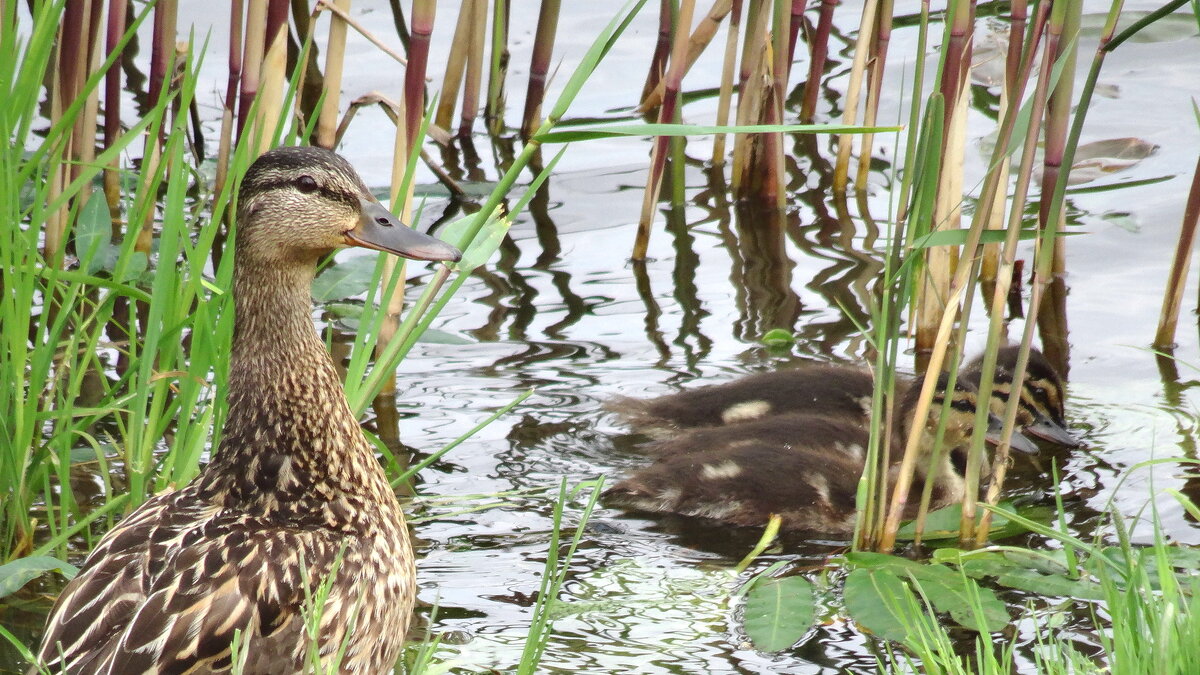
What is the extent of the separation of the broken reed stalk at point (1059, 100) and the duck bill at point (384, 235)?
1.09 metres

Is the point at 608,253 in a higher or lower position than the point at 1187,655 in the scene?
higher

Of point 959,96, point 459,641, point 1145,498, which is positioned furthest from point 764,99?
point 459,641

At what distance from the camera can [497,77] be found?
5340 mm

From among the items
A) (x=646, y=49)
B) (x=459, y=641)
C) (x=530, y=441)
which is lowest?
(x=459, y=641)

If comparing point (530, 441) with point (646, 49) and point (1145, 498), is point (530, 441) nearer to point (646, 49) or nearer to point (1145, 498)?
point (1145, 498)

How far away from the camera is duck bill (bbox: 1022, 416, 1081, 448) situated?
3451 millimetres

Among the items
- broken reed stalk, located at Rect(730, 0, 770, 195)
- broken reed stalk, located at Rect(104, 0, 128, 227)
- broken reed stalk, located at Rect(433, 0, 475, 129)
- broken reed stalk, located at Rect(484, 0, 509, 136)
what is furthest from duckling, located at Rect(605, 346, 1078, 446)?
broken reed stalk, located at Rect(484, 0, 509, 136)

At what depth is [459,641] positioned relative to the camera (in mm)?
2645

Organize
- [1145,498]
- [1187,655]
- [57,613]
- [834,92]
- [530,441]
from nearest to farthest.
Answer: [1187,655] → [57,613] → [1145,498] → [530,441] → [834,92]

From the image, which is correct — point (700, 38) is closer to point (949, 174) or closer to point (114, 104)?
point (949, 174)

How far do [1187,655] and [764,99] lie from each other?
108 inches

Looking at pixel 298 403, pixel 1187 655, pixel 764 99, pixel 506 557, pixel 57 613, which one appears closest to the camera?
pixel 1187 655

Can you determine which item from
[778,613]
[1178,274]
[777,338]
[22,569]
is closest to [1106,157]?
[1178,274]

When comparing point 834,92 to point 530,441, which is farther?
point 834,92
